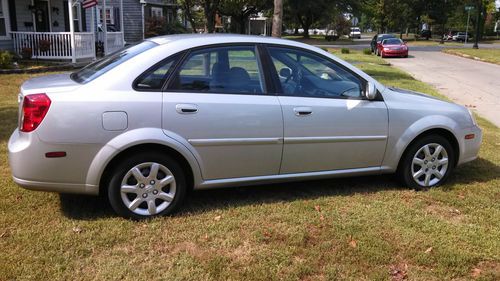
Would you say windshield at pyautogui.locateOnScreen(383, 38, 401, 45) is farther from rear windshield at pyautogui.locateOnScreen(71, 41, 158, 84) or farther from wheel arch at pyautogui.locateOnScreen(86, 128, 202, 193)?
wheel arch at pyautogui.locateOnScreen(86, 128, 202, 193)

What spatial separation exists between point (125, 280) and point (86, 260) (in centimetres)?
42

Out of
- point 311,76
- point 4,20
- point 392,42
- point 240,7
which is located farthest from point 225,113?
point 240,7

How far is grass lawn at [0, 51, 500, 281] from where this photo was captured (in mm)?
3537

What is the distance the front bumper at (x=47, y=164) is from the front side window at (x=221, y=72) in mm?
963

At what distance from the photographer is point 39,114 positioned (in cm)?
389

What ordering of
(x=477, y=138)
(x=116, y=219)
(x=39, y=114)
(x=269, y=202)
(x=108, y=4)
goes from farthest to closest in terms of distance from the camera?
(x=108, y=4), (x=477, y=138), (x=269, y=202), (x=116, y=219), (x=39, y=114)

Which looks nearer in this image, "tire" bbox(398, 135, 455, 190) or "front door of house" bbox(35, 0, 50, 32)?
"tire" bbox(398, 135, 455, 190)

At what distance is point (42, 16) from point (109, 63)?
60.1 feet

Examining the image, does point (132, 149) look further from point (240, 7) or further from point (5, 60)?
point (240, 7)

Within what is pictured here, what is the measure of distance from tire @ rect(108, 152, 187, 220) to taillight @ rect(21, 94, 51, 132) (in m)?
0.73

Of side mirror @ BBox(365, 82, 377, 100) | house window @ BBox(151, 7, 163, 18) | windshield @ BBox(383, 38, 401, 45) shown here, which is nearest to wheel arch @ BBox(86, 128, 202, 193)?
side mirror @ BBox(365, 82, 377, 100)

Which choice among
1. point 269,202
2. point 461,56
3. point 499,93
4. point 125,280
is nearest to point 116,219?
point 125,280

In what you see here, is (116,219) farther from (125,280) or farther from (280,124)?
(280,124)

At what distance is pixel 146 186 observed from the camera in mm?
4211
